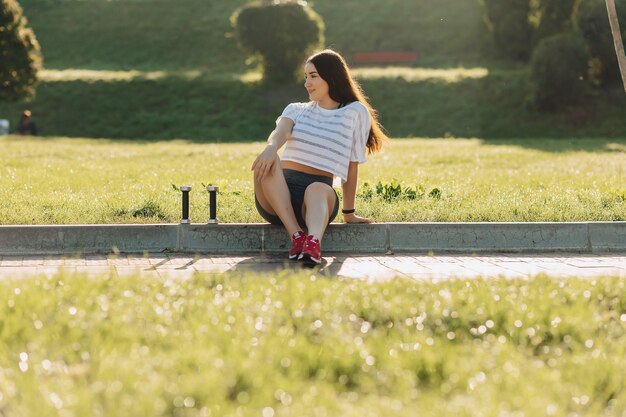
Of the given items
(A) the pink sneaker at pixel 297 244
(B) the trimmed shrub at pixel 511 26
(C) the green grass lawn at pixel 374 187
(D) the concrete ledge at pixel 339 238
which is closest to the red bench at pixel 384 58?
(B) the trimmed shrub at pixel 511 26

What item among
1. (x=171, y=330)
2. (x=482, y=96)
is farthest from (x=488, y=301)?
(x=482, y=96)

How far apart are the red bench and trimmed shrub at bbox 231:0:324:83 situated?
10776mm

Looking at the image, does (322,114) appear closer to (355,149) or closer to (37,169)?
(355,149)

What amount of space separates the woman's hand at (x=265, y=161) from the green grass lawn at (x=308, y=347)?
1.51 metres

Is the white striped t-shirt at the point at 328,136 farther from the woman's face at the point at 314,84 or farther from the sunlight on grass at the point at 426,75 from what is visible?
the sunlight on grass at the point at 426,75

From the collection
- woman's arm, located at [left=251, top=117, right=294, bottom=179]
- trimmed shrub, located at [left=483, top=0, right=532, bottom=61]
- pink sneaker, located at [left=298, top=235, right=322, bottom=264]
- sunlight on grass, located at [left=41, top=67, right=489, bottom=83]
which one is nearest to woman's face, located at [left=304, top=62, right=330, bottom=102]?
woman's arm, located at [left=251, top=117, right=294, bottom=179]

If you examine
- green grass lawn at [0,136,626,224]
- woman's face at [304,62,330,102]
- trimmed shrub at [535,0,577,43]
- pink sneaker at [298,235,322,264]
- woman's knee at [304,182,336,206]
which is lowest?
green grass lawn at [0,136,626,224]

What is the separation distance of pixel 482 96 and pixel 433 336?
30.6 metres

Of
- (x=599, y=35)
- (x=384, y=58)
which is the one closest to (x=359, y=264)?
(x=599, y=35)

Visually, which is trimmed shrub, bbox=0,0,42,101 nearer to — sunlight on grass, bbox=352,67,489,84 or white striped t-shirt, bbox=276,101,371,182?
sunlight on grass, bbox=352,67,489,84

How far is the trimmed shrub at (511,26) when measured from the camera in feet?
131

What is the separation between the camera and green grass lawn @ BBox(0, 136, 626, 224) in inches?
347

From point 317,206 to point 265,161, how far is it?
0.54 m

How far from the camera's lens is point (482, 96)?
34.1 metres
